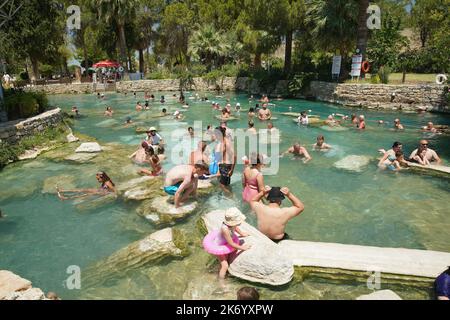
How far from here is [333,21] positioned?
82.6 ft

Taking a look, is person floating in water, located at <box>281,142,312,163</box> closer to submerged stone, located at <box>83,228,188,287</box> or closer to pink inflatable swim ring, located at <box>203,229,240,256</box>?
submerged stone, located at <box>83,228,188,287</box>

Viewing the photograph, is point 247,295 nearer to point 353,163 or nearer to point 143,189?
point 143,189

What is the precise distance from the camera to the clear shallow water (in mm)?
5785

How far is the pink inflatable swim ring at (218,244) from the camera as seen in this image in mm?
5590

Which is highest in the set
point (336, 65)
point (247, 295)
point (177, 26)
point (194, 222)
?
point (177, 26)

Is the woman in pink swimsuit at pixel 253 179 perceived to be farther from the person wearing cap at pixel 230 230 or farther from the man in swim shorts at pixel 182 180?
the person wearing cap at pixel 230 230

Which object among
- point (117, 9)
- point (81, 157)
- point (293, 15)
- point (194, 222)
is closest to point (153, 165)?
point (194, 222)

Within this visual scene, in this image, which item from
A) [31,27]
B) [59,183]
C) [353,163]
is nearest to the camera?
[59,183]

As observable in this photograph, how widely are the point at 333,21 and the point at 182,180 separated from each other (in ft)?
72.6

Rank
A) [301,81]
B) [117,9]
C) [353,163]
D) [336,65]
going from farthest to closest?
[117,9]
[301,81]
[336,65]
[353,163]

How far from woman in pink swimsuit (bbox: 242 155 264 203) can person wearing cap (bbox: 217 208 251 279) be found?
1.96m

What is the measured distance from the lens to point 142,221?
8055 millimetres
